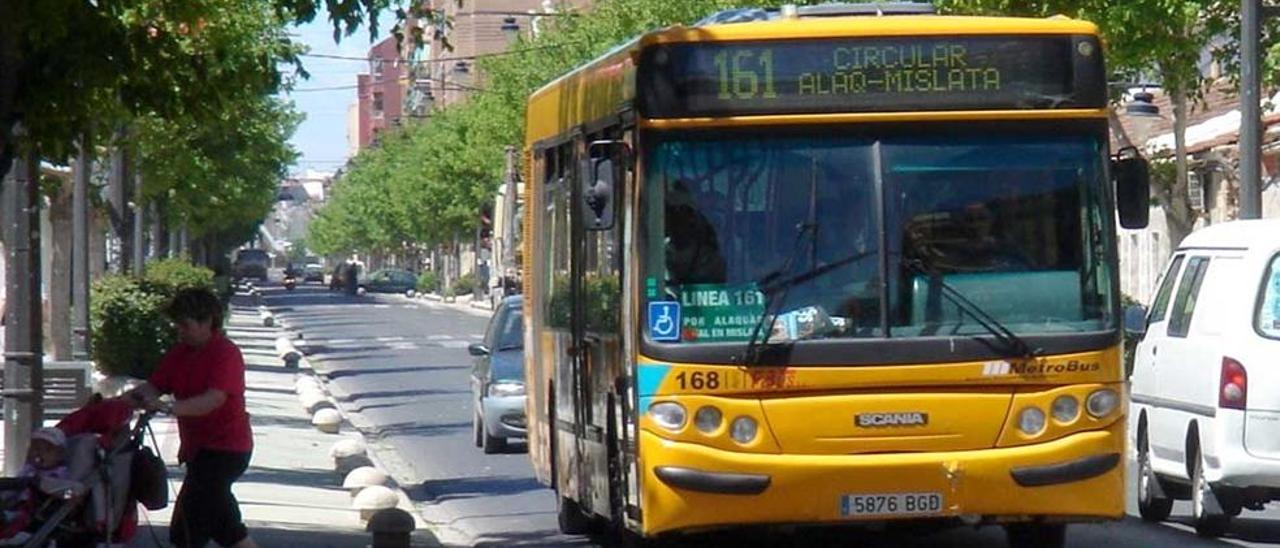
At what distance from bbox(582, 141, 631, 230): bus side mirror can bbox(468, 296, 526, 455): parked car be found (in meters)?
11.2

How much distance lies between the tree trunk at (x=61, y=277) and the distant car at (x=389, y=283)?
90.2 meters

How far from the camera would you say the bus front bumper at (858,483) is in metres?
12.1

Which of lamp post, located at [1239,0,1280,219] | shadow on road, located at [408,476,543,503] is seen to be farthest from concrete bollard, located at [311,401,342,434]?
lamp post, located at [1239,0,1280,219]

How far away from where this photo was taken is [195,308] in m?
11.7

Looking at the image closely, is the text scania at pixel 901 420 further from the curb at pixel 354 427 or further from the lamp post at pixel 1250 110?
the lamp post at pixel 1250 110

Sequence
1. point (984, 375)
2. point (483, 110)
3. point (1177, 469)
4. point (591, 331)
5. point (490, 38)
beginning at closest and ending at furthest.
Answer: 1. point (984, 375)
2. point (591, 331)
3. point (1177, 469)
4. point (483, 110)
5. point (490, 38)

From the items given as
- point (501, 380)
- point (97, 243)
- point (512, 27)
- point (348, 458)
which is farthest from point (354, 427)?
point (512, 27)

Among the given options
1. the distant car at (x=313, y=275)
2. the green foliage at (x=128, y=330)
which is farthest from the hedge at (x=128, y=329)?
the distant car at (x=313, y=275)

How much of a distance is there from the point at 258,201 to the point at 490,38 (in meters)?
81.1

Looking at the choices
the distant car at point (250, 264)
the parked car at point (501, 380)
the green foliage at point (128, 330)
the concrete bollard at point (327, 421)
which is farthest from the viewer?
the distant car at point (250, 264)

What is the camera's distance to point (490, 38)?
468ft

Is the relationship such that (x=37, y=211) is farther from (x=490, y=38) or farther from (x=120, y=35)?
(x=490, y=38)

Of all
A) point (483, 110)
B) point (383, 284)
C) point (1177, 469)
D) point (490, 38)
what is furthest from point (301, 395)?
point (490, 38)

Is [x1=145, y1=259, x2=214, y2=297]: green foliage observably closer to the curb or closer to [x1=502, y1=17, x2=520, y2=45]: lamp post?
the curb
